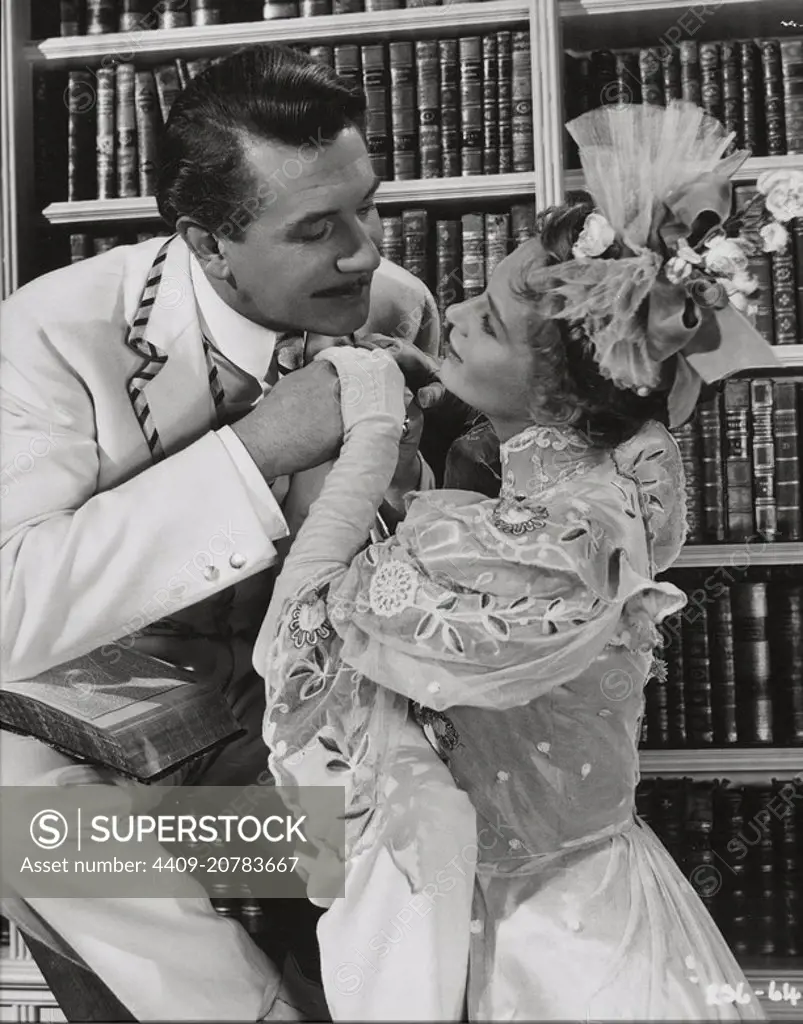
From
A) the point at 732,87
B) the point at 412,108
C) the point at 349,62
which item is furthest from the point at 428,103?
the point at 732,87

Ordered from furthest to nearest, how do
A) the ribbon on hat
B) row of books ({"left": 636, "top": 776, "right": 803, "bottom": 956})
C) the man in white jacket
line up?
row of books ({"left": 636, "top": 776, "right": 803, "bottom": 956})
the man in white jacket
the ribbon on hat

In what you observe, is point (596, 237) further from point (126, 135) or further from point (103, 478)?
point (126, 135)

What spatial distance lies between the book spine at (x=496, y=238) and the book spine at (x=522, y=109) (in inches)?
3.1

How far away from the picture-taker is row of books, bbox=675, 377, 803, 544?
172 cm

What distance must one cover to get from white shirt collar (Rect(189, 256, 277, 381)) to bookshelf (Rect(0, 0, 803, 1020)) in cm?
Result: 21

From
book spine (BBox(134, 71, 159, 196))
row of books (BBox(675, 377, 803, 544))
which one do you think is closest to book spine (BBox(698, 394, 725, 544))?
row of books (BBox(675, 377, 803, 544))

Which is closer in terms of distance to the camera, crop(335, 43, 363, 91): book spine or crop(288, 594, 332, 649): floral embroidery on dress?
crop(288, 594, 332, 649): floral embroidery on dress

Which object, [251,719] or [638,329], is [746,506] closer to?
[638,329]

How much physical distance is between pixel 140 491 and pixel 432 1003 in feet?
2.26

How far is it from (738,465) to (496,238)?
1.57 ft

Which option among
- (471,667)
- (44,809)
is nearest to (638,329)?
(471,667)

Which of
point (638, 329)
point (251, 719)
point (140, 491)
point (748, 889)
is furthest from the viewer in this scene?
point (748, 889)

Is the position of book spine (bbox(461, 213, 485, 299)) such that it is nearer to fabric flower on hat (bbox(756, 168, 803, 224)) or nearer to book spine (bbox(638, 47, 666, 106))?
book spine (bbox(638, 47, 666, 106))

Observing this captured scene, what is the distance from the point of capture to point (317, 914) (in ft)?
5.16
